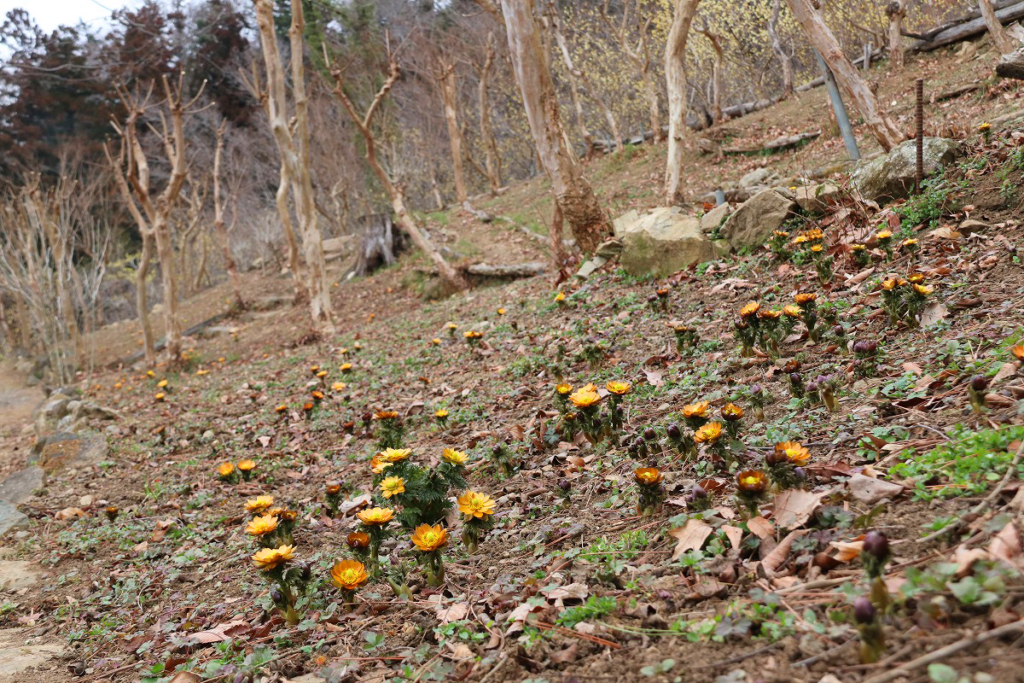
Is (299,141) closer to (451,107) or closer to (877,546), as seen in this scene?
(451,107)

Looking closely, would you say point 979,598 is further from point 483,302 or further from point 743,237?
point 483,302

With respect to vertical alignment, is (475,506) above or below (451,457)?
below

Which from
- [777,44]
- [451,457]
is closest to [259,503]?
[451,457]

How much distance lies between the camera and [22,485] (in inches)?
204

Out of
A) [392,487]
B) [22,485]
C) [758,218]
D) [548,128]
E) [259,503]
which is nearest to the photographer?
[392,487]

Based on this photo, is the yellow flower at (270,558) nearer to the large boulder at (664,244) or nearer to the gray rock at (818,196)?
the large boulder at (664,244)

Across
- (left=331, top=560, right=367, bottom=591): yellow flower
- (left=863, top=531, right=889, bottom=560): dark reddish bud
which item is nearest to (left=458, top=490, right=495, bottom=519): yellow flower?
(left=331, top=560, right=367, bottom=591): yellow flower

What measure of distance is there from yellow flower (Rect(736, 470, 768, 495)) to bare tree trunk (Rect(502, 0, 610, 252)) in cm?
576

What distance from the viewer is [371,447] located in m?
4.50

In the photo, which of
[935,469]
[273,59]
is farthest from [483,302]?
[935,469]

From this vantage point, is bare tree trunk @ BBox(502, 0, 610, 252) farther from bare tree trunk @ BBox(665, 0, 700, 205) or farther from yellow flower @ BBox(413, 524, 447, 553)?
yellow flower @ BBox(413, 524, 447, 553)

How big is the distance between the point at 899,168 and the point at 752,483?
4.21m

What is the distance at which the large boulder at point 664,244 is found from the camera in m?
5.98

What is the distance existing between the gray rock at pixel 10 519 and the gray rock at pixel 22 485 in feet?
0.61
